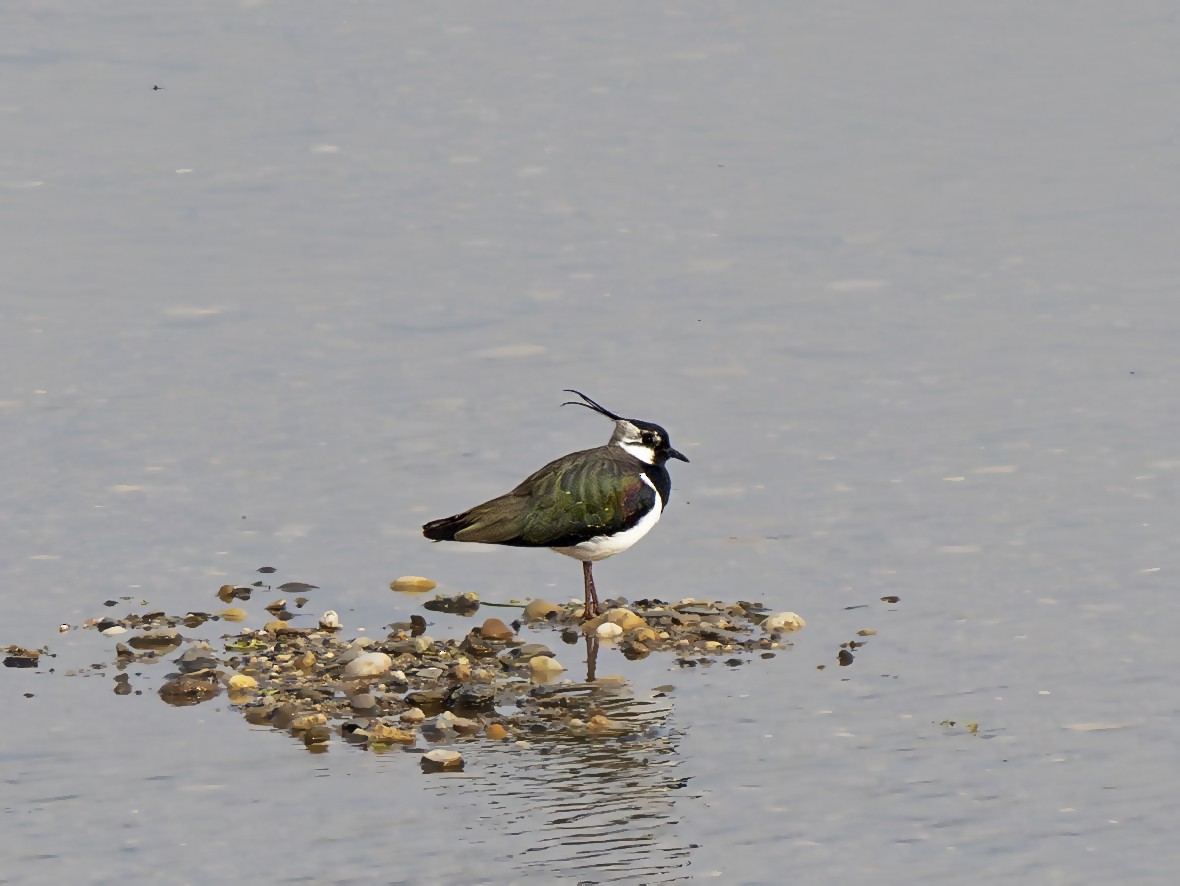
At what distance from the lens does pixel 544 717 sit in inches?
594

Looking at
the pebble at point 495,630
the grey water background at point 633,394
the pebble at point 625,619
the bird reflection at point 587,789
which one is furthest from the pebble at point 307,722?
the pebble at point 625,619

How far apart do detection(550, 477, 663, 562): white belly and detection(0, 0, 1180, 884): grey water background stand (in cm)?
69

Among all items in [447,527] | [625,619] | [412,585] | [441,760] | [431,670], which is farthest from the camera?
[412,585]

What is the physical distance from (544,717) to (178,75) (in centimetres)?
2326

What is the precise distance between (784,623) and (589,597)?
1.57 metres

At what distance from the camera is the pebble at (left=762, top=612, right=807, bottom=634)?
55.2 ft

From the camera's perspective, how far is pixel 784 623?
662 inches

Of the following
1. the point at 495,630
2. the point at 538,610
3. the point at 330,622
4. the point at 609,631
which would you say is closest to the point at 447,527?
the point at 538,610

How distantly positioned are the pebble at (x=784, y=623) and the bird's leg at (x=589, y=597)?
1.33 metres

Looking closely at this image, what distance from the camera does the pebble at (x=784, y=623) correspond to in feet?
55.2

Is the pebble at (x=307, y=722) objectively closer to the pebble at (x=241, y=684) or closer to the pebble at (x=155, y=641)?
the pebble at (x=241, y=684)

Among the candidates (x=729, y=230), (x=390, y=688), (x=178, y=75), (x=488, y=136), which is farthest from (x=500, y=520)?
(x=178, y=75)

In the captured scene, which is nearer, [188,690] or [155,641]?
[188,690]

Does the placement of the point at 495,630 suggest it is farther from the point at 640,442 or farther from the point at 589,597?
the point at 640,442
